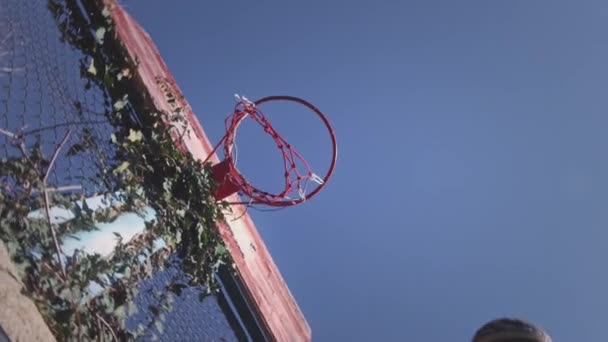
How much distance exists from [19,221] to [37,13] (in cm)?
217

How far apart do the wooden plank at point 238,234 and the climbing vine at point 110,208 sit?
182 mm

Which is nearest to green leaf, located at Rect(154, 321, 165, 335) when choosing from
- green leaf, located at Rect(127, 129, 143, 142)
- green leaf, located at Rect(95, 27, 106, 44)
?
green leaf, located at Rect(127, 129, 143, 142)

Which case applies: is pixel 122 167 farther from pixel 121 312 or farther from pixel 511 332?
pixel 511 332

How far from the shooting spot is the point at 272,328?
5.23m

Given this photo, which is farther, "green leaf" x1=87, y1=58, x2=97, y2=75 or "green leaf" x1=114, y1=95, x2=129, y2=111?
"green leaf" x1=114, y1=95, x2=129, y2=111

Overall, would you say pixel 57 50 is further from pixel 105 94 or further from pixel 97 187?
pixel 97 187

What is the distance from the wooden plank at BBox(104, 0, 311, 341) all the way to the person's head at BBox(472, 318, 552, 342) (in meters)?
3.61

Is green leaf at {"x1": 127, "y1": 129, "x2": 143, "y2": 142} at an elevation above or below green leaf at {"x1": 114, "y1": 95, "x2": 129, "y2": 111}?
below

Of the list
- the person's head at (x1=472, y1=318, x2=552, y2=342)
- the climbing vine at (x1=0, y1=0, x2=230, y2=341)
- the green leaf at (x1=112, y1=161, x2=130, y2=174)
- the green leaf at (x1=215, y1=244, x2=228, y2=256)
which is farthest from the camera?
the green leaf at (x1=215, y1=244, x2=228, y2=256)

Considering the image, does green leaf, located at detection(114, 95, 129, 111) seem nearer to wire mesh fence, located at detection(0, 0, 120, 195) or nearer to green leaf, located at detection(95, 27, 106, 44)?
wire mesh fence, located at detection(0, 0, 120, 195)

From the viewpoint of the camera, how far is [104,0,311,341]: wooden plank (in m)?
4.68

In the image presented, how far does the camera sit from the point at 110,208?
357 cm

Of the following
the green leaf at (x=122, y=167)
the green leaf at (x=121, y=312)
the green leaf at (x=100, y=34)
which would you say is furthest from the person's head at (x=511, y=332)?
the green leaf at (x=100, y=34)

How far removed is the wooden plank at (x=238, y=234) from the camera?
15.4ft
